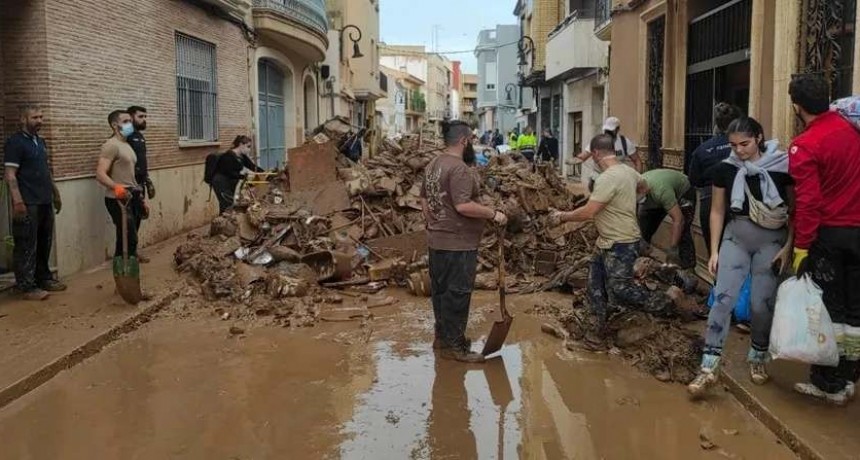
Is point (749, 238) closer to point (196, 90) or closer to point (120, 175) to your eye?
point (120, 175)

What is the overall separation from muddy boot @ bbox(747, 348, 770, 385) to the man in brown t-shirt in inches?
76.3

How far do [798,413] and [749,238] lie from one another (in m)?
1.09

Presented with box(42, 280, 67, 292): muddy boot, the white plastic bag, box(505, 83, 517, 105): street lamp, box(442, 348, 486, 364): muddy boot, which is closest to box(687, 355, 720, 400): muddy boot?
the white plastic bag

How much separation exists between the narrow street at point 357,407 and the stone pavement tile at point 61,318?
26 cm

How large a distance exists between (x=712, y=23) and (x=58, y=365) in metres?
8.42

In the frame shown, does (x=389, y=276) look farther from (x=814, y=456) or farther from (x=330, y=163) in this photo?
(x=814, y=456)

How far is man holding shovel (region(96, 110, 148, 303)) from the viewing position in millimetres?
8148

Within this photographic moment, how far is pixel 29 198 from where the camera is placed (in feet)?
24.7

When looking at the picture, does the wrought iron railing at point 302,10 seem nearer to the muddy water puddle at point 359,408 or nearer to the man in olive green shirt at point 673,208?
the man in olive green shirt at point 673,208

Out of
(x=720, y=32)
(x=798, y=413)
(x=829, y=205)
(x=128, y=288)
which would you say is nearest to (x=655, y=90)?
(x=720, y=32)

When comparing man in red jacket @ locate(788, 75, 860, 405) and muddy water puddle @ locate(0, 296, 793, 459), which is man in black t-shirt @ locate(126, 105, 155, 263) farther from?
man in red jacket @ locate(788, 75, 860, 405)

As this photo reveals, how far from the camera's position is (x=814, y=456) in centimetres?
396

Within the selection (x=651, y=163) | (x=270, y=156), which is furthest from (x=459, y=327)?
(x=270, y=156)

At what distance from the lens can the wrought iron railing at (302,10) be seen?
1758 cm
